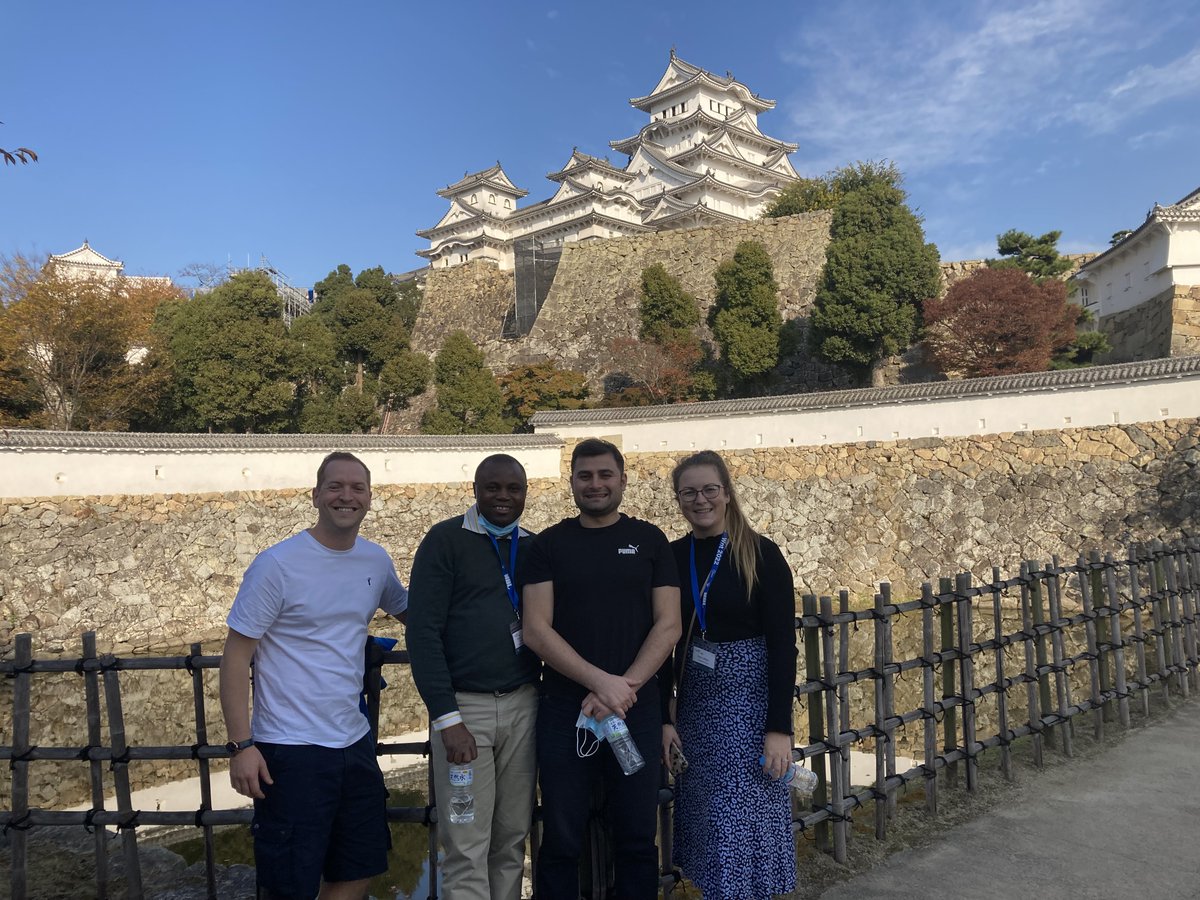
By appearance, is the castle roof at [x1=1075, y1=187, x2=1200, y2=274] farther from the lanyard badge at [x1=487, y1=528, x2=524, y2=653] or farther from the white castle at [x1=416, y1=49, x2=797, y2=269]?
the lanyard badge at [x1=487, y1=528, x2=524, y2=653]

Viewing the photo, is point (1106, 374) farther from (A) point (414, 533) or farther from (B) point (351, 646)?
(B) point (351, 646)

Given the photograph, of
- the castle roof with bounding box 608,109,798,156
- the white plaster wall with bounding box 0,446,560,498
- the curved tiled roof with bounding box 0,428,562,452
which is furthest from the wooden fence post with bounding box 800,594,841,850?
the castle roof with bounding box 608,109,798,156

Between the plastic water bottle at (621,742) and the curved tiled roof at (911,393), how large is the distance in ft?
39.0

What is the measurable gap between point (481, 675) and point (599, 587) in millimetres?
379

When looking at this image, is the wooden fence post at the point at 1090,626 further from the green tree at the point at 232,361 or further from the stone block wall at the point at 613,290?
the green tree at the point at 232,361

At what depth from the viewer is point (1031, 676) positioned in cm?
387

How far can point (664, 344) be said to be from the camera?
19547 mm

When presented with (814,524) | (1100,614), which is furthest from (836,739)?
(814,524)

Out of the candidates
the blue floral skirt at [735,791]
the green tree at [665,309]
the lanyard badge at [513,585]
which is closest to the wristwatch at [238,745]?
the lanyard badge at [513,585]

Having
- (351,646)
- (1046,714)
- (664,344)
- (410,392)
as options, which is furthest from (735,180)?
(351,646)

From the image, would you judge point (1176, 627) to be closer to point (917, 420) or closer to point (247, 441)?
point (917, 420)

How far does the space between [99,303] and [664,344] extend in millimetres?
12225

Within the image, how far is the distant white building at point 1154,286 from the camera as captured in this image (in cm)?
→ 1385

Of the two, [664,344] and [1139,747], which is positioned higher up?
[664,344]
